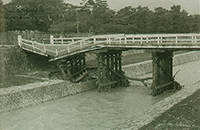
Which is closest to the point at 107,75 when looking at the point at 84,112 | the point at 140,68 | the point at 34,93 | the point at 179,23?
the point at 84,112

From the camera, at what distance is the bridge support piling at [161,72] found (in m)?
18.8

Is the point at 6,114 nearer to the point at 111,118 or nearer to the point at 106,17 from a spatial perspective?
the point at 111,118

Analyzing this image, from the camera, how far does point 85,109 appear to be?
627 inches

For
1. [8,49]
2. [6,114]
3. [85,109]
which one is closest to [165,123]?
[85,109]

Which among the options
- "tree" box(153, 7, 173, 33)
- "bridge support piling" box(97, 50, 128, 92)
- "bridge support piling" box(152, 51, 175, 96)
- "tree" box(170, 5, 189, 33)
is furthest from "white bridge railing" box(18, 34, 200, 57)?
"tree" box(170, 5, 189, 33)

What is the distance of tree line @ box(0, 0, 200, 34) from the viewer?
131ft

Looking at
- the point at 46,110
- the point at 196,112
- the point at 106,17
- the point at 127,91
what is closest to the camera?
the point at 196,112

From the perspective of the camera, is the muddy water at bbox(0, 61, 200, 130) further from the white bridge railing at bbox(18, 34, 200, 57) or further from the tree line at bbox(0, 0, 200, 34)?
the tree line at bbox(0, 0, 200, 34)

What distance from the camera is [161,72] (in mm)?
19344

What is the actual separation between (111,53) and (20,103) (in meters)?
9.02

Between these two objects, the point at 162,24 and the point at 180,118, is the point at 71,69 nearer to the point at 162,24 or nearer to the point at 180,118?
the point at 180,118

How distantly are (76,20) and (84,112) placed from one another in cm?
2817

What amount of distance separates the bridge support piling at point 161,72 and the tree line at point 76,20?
744 inches

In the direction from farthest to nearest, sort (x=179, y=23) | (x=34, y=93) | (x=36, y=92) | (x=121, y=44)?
(x=179, y=23) → (x=121, y=44) → (x=36, y=92) → (x=34, y=93)
